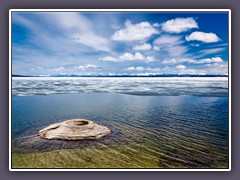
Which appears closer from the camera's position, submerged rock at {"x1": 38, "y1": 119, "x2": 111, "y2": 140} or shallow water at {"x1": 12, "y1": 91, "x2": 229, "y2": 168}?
shallow water at {"x1": 12, "y1": 91, "x2": 229, "y2": 168}

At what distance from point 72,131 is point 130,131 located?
89cm

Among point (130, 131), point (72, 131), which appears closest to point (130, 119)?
point (130, 131)

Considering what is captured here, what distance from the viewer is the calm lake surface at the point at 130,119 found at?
3293 mm

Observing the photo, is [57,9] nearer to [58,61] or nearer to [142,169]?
[58,61]

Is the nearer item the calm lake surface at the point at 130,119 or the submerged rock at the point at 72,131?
the calm lake surface at the point at 130,119

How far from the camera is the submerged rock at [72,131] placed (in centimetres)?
349

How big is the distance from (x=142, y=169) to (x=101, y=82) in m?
1.41

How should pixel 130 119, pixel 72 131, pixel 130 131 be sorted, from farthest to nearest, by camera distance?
A: 1. pixel 130 119
2. pixel 130 131
3. pixel 72 131

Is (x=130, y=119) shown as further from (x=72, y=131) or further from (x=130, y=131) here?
(x=72, y=131)

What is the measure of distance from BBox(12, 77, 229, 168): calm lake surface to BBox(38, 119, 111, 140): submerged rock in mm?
78

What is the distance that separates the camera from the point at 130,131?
12.1ft

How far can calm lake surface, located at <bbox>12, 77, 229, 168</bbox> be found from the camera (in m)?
3.29
